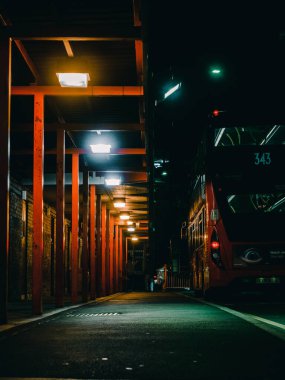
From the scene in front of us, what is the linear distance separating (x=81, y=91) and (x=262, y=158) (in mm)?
4507

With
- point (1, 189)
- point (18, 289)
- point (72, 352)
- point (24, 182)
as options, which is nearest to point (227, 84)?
point (24, 182)

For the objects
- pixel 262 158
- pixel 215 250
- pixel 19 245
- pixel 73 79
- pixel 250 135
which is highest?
pixel 73 79

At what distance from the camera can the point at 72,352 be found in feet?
21.3

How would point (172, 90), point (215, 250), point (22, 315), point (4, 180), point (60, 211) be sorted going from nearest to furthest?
point (4, 180) < point (22, 315) < point (60, 211) < point (215, 250) < point (172, 90)

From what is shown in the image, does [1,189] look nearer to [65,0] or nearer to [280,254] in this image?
[65,0]

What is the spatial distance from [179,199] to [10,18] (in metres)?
41.0

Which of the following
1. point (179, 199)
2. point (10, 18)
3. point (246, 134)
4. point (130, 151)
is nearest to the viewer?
point (10, 18)

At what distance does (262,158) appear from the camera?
49.9ft

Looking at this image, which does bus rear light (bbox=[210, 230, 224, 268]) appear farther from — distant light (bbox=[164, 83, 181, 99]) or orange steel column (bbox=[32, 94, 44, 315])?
distant light (bbox=[164, 83, 181, 99])

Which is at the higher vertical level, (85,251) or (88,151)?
(88,151)

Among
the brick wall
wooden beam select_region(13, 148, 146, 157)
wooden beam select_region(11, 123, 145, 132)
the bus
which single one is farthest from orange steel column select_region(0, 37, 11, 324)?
the brick wall

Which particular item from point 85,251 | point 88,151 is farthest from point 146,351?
point 85,251

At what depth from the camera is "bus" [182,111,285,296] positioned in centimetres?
1526

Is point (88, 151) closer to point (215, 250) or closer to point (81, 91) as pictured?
point (215, 250)
